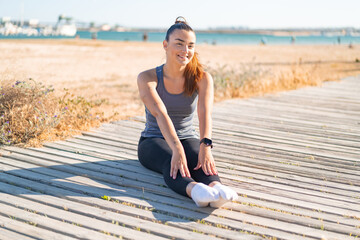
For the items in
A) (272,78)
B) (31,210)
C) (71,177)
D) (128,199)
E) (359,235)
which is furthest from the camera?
(272,78)

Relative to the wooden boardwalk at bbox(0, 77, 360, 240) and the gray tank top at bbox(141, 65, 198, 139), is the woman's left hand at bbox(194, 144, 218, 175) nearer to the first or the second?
the wooden boardwalk at bbox(0, 77, 360, 240)

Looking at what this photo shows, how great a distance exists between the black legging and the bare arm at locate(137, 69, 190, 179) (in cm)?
7

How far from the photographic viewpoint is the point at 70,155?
4.01 metres

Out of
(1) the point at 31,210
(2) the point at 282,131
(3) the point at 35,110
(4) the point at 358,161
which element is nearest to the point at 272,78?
(2) the point at 282,131

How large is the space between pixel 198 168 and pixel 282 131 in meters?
2.42

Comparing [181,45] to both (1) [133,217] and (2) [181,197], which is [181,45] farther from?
(1) [133,217]

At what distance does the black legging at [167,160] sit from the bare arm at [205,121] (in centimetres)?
7

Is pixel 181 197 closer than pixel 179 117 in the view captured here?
Yes

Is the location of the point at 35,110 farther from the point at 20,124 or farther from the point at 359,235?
the point at 359,235

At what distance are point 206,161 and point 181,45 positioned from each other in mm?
936

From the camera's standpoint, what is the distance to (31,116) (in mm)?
4590

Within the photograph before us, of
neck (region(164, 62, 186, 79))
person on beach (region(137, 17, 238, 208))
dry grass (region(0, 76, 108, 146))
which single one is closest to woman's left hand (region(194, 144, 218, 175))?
person on beach (region(137, 17, 238, 208))

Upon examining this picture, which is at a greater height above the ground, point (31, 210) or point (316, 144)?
point (316, 144)

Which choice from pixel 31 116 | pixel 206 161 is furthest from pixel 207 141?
pixel 31 116
